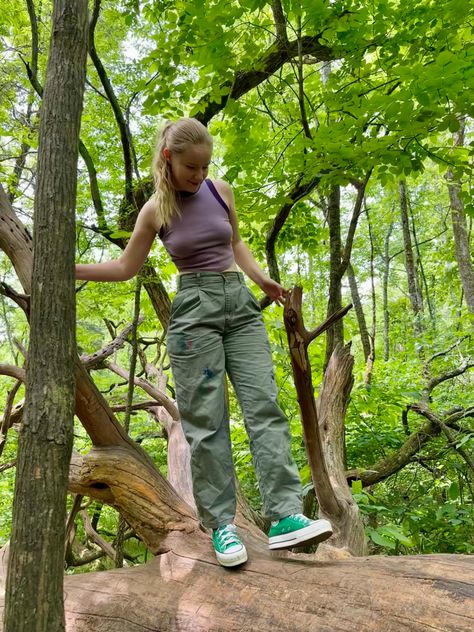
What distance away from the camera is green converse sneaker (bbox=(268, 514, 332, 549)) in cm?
190

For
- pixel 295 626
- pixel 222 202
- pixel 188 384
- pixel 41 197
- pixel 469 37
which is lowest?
pixel 295 626

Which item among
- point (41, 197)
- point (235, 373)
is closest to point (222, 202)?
point (235, 373)

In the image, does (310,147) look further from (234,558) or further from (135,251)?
(234,558)

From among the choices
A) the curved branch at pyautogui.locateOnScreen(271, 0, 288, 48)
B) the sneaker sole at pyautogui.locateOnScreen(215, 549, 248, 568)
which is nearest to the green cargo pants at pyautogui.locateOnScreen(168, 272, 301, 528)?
the sneaker sole at pyautogui.locateOnScreen(215, 549, 248, 568)

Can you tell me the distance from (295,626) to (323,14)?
3346mm

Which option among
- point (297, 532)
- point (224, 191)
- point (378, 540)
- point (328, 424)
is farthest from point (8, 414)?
point (378, 540)

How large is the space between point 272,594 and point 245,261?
1478 millimetres

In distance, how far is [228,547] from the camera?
1991mm

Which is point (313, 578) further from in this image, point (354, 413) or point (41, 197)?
point (354, 413)

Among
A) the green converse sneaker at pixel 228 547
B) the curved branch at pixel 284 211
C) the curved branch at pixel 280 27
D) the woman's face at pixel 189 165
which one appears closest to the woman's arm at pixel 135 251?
the woman's face at pixel 189 165

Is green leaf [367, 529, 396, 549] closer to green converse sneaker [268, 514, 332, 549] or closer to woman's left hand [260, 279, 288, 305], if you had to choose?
green converse sneaker [268, 514, 332, 549]

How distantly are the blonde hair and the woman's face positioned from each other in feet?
0.06

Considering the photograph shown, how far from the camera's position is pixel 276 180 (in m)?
4.04

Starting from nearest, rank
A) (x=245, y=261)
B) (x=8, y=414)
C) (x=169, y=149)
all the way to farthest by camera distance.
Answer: (x=169, y=149)
(x=245, y=261)
(x=8, y=414)
